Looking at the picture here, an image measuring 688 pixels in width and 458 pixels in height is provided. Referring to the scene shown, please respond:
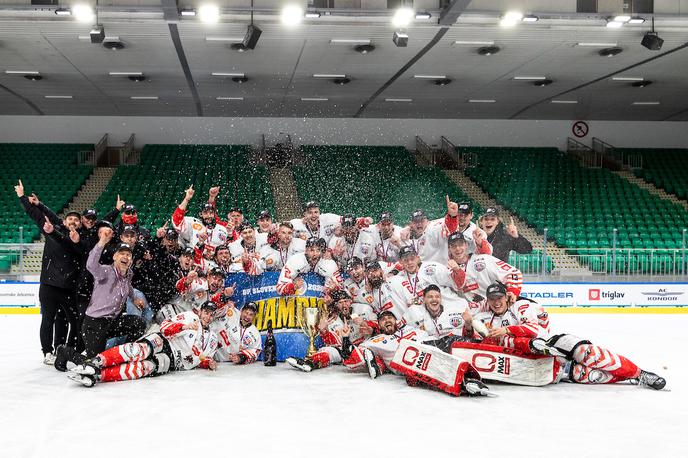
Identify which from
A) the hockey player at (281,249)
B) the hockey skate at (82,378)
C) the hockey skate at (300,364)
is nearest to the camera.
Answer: the hockey skate at (82,378)

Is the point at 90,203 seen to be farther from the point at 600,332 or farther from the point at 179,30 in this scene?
the point at 600,332

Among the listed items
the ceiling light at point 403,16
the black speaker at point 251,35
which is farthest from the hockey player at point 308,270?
the black speaker at point 251,35

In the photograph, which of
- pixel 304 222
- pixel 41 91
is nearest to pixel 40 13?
pixel 41 91

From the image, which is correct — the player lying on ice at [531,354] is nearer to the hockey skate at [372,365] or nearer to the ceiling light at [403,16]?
the hockey skate at [372,365]

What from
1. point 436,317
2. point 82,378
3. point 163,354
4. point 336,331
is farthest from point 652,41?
point 82,378

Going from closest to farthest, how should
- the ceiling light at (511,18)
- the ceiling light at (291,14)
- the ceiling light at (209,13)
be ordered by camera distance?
1. the ceiling light at (209,13)
2. the ceiling light at (291,14)
3. the ceiling light at (511,18)

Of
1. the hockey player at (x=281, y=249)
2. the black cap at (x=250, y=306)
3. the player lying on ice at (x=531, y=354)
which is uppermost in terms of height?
the hockey player at (x=281, y=249)

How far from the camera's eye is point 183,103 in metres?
20.8

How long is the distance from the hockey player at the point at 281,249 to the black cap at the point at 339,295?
102cm

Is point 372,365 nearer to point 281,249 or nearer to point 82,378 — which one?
point 281,249

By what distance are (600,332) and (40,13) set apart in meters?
11.3

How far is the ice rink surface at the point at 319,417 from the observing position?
13.3 ft

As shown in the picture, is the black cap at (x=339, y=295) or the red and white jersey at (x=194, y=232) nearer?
the black cap at (x=339, y=295)

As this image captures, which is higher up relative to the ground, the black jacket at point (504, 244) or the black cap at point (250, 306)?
the black jacket at point (504, 244)
